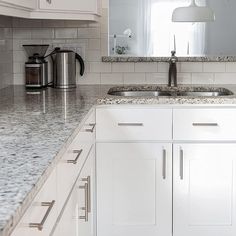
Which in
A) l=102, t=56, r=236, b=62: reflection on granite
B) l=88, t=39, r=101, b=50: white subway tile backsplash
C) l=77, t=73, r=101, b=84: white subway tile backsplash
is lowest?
l=77, t=73, r=101, b=84: white subway tile backsplash

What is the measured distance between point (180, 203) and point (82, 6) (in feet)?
4.01

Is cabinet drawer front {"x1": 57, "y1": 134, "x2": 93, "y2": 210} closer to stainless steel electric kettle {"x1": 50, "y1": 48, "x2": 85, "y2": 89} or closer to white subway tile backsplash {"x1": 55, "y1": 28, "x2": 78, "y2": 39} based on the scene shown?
stainless steel electric kettle {"x1": 50, "y1": 48, "x2": 85, "y2": 89}

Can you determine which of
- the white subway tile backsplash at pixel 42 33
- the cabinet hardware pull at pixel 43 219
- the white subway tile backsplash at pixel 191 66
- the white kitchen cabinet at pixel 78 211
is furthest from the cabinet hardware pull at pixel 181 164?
the cabinet hardware pull at pixel 43 219

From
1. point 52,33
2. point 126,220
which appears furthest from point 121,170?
point 52,33

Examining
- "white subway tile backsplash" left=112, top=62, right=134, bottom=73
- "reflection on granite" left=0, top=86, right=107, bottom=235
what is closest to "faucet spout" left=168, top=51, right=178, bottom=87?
"white subway tile backsplash" left=112, top=62, right=134, bottom=73

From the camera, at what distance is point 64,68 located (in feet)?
10.5

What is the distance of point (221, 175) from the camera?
2.76m

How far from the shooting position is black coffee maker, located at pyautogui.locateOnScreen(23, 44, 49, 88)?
320 cm

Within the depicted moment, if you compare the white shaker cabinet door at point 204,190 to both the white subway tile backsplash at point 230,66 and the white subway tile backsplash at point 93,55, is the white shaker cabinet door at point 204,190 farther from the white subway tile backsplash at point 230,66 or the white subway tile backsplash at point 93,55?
the white subway tile backsplash at point 93,55

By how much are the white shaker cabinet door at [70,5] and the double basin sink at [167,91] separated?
0.51 meters

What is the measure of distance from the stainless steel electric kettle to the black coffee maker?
0.06 metres

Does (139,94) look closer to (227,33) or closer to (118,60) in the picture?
(118,60)

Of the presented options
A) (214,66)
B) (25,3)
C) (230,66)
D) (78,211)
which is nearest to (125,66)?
(214,66)

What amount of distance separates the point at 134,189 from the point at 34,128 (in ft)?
3.41
